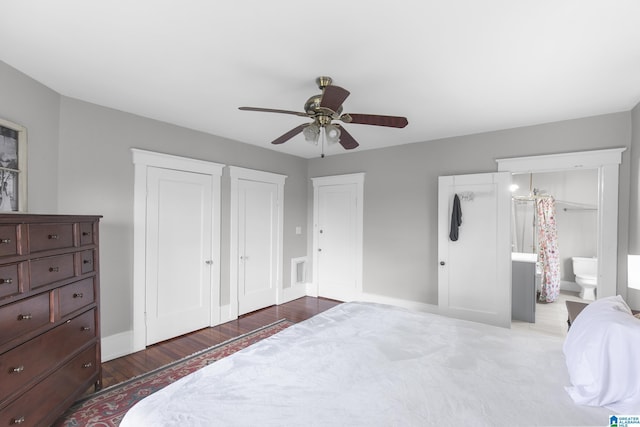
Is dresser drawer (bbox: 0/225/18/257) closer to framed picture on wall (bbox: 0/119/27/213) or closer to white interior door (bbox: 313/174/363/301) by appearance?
framed picture on wall (bbox: 0/119/27/213)

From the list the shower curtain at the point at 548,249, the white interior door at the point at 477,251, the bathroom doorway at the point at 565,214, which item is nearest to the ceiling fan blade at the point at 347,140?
the white interior door at the point at 477,251

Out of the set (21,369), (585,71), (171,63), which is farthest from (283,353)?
(585,71)

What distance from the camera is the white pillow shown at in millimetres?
1239

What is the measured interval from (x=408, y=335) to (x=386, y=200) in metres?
2.75

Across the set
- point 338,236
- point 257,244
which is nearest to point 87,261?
point 257,244

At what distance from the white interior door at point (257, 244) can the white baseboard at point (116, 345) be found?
1412 mm

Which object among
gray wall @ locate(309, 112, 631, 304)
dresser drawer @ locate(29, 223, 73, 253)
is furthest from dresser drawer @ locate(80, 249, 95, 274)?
gray wall @ locate(309, 112, 631, 304)

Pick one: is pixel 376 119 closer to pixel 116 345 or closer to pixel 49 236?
pixel 49 236

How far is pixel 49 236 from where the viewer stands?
187cm

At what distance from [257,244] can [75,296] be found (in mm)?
2461

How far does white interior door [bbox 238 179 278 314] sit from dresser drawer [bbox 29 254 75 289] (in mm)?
2181

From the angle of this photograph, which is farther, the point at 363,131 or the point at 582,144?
the point at 363,131

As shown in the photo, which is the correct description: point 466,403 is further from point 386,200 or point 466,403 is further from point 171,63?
point 386,200

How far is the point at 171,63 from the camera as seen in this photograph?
6.89ft
